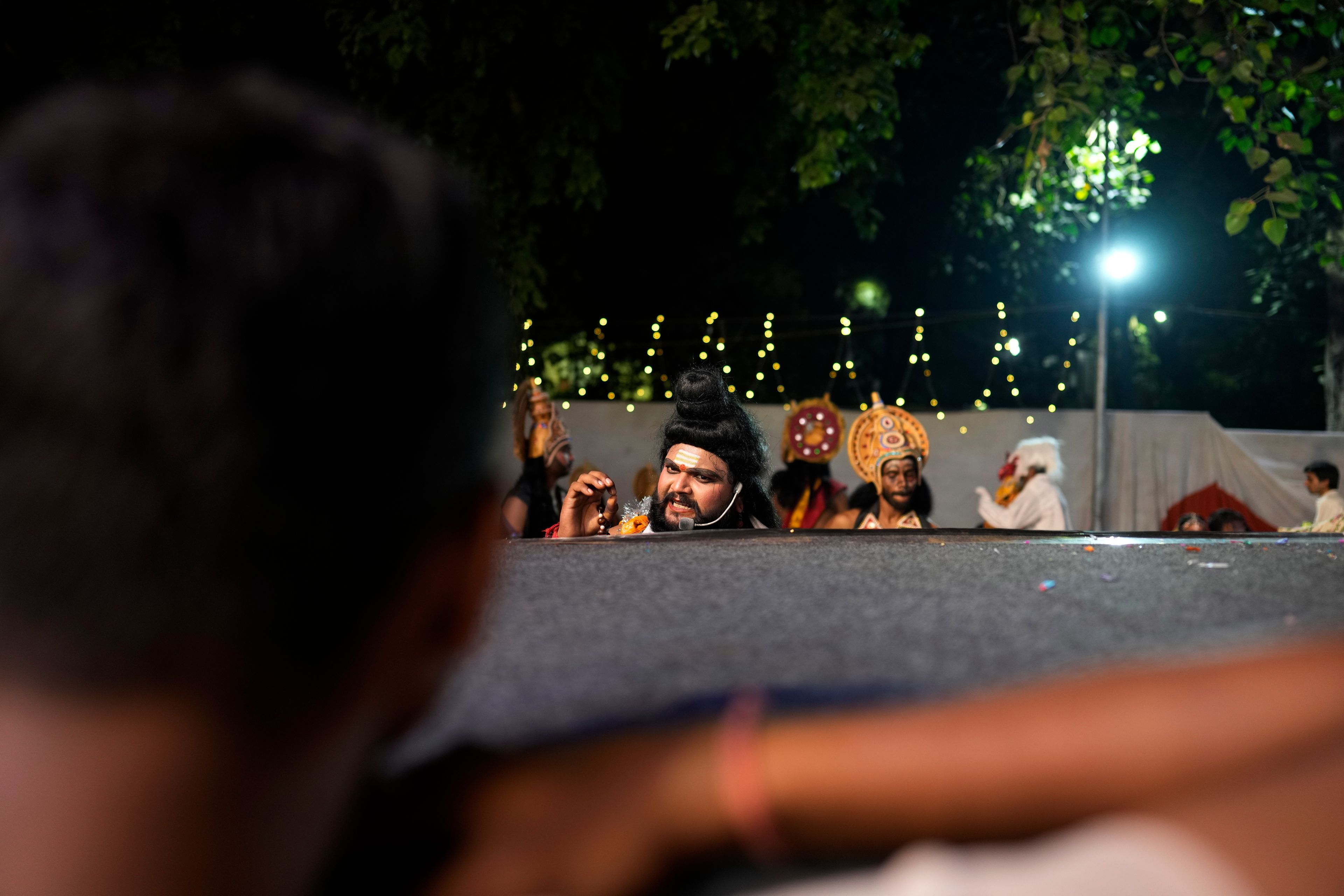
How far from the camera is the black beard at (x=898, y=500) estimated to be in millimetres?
5453

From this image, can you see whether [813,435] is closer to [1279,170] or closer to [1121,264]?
[1279,170]

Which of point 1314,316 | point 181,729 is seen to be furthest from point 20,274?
point 1314,316

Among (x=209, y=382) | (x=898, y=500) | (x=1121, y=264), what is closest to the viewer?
(x=209, y=382)

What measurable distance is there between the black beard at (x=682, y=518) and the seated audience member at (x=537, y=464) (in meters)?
1.52

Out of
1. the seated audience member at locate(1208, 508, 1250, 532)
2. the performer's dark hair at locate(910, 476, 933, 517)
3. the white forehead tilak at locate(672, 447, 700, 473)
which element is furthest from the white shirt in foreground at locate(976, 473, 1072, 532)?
the white forehead tilak at locate(672, 447, 700, 473)

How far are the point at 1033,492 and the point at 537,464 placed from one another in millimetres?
3443

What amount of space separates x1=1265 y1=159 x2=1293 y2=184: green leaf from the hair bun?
285 cm

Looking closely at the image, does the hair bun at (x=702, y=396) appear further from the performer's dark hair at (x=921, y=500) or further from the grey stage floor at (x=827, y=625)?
the grey stage floor at (x=827, y=625)

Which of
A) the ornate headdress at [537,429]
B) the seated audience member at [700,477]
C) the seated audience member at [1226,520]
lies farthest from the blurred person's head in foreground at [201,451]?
the seated audience member at [1226,520]

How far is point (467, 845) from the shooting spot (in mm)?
431

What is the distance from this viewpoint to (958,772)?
0.38 metres

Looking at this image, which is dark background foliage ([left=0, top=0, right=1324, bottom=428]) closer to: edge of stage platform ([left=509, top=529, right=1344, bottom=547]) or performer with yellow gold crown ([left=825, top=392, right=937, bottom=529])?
performer with yellow gold crown ([left=825, top=392, right=937, bottom=529])

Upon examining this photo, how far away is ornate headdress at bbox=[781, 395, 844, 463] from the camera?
20.9ft

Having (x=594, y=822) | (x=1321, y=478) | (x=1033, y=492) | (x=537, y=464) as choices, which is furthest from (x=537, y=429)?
(x=1321, y=478)
